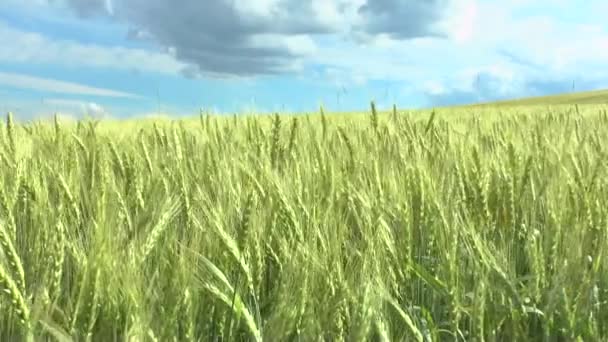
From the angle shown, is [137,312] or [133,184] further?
[133,184]

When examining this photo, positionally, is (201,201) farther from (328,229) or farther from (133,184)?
(328,229)

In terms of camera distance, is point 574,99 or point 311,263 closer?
point 311,263

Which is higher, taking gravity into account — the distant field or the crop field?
the distant field

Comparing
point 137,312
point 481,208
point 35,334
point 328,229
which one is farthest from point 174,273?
point 481,208

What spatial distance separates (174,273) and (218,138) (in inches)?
62.0

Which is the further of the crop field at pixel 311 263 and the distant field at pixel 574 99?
the distant field at pixel 574 99

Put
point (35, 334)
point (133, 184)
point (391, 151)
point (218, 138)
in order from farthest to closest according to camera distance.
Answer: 1. point (218, 138)
2. point (391, 151)
3. point (133, 184)
4. point (35, 334)

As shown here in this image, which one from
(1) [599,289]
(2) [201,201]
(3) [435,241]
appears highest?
(2) [201,201]

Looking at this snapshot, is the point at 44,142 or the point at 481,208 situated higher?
the point at 44,142

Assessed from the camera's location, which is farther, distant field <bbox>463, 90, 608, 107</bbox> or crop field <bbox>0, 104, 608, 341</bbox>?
distant field <bbox>463, 90, 608, 107</bbox>

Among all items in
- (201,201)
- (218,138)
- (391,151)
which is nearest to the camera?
(201,201)

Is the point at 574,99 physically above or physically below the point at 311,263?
above

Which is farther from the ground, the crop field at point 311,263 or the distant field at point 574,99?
the distant field at point 574,99

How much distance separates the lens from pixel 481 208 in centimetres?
148
